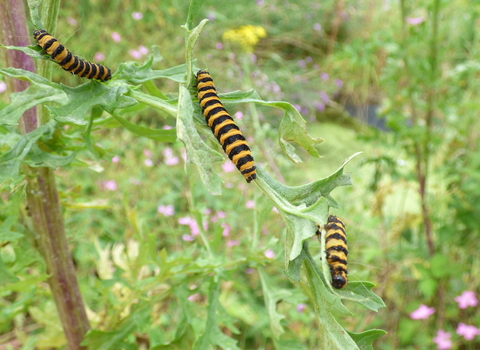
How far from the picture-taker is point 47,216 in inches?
42.5

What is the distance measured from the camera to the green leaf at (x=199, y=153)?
0.66 meters

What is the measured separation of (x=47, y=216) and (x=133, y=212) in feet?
1.18

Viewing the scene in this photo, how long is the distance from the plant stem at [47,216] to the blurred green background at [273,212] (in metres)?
0.12

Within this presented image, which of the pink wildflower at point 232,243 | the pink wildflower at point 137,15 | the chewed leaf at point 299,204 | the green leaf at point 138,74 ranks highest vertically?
the pink wildflower at point 137,15

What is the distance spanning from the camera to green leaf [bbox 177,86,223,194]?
660 millimetres

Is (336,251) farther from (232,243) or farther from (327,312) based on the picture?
(232,243)

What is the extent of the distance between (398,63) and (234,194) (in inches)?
62.7

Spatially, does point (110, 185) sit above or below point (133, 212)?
below

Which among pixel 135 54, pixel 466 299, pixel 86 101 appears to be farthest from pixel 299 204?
pixel 135 54

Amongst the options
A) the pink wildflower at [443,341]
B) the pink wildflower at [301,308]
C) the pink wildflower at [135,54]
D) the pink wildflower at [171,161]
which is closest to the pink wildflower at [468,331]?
the pink wildflower at [443,341]

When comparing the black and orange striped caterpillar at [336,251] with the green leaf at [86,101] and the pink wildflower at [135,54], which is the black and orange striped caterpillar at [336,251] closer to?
the green leaf at [86,101]

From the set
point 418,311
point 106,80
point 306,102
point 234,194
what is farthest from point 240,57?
point 106,80

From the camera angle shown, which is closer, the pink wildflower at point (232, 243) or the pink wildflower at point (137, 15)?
Result: the pink wildflower at point (232, 243)

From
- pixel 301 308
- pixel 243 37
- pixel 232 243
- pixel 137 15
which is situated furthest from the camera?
pixel 243 37
